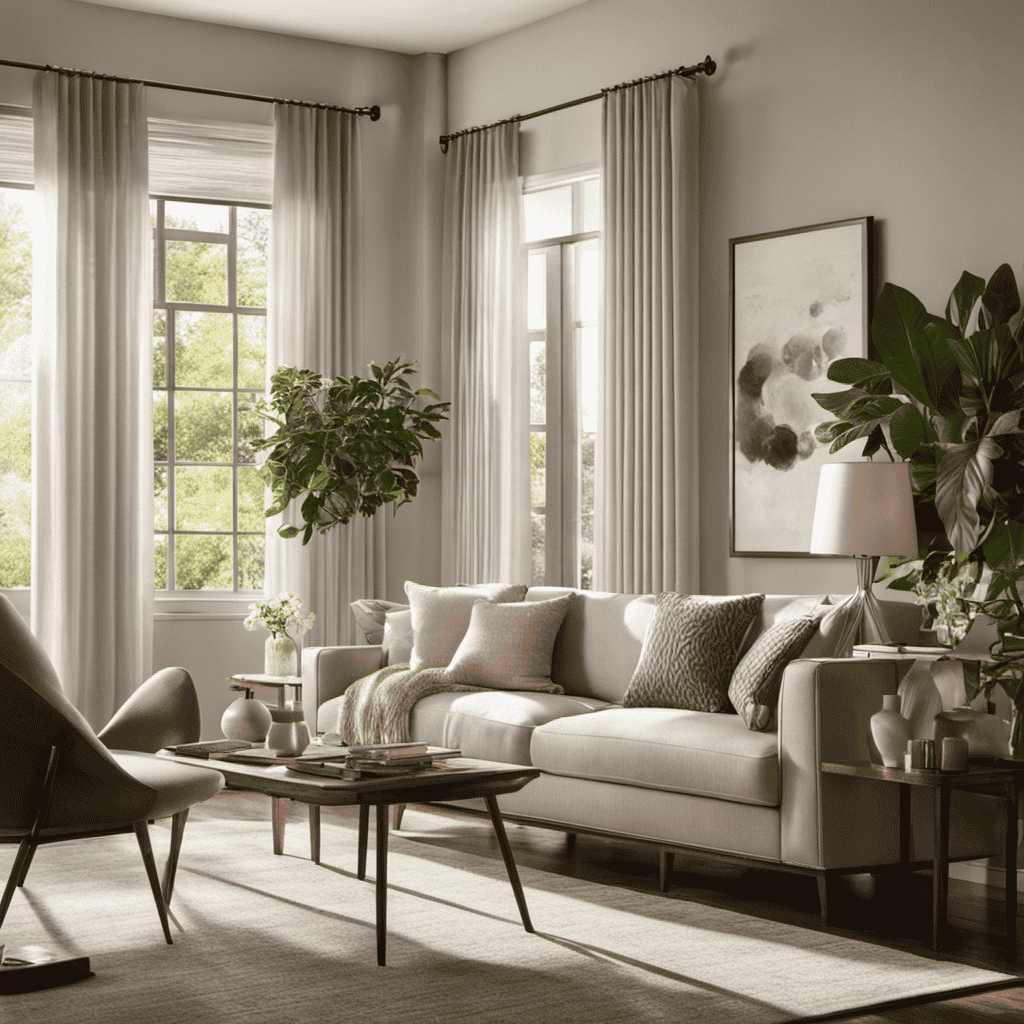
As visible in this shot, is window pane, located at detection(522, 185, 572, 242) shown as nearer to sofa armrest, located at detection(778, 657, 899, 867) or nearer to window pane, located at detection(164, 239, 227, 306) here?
window pane, located at detection(164, 239, 227, 306)

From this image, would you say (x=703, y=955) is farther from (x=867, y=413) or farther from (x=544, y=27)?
(x=544, y=27)

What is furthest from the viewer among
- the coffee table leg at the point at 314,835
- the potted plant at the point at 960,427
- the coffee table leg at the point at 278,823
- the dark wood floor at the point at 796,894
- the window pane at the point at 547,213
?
the window pane at the point at 547,213

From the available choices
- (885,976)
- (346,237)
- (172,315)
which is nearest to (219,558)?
(172,315)

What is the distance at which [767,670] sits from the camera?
4.45m

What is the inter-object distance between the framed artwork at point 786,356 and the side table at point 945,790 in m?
1.60

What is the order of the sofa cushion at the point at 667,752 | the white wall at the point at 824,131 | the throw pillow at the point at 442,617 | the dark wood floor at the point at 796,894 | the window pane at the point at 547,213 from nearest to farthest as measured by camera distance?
1. the dark wood floor at the point at 796,894
2. the sofa cushion at the point at 667,752
3. the white wall at the point at 824,131
4. the throw pillow at the point at 442,617
5. the window pane at the point at 547,213

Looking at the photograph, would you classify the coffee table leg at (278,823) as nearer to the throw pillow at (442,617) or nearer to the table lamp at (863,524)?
the throw pillow at (442,617)

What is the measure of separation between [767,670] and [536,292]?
10.1 feet

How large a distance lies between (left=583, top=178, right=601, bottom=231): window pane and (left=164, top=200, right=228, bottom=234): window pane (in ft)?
5.67

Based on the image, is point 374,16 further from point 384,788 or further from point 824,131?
point 384,788

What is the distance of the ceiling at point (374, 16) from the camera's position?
6.78m

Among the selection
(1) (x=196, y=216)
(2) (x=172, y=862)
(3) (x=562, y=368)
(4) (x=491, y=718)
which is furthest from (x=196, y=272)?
(2) (x=172, y=862)

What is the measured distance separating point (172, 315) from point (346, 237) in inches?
35.7

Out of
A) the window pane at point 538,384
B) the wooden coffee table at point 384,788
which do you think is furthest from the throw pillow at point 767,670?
the window pane at point 538,384
